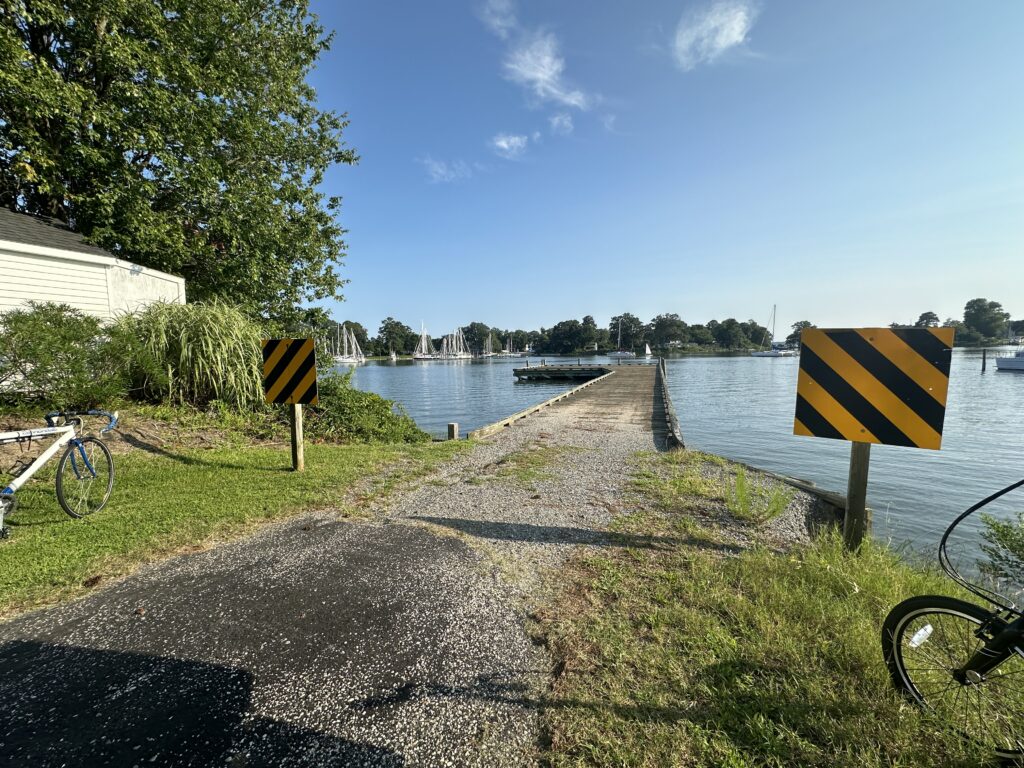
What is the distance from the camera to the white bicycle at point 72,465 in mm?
3793

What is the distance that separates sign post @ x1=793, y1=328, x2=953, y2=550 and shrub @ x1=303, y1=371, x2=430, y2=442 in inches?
307

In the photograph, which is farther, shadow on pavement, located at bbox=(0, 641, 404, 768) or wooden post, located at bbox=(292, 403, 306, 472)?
wooden post, located at bbox=(292, 403, 306, 472)

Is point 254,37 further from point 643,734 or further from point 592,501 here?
point 643,734

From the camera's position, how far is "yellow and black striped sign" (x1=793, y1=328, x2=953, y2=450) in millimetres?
2873

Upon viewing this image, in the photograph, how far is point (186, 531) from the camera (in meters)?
3.79

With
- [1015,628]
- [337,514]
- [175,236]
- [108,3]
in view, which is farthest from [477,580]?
[108,3]

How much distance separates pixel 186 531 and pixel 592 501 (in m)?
4.12

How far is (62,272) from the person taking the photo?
26.7 ft

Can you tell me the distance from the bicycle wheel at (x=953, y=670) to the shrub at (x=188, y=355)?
9.17 m

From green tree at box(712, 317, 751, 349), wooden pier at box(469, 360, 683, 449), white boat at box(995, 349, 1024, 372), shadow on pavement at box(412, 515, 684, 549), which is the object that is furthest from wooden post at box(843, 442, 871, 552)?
green tree at box(712, 317, 751, 349)

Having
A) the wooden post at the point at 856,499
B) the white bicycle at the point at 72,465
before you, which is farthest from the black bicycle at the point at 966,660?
the white bicycle at the point at 72,465

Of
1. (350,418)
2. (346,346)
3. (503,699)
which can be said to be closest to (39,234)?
(350,418)

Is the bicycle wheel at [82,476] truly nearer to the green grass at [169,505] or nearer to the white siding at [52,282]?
the green grass at [169,505]

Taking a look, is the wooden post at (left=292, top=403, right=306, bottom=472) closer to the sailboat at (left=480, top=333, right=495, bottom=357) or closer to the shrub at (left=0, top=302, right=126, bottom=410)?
the shrub at (left=0, top=302, right=126, bottom=410)
